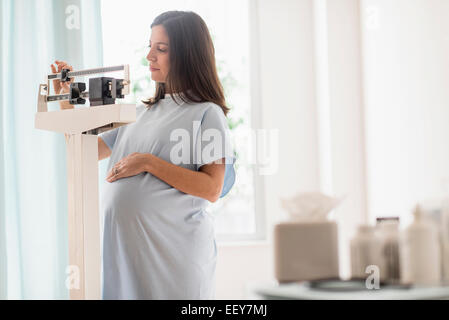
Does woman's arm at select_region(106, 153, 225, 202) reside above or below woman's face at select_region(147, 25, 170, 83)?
below

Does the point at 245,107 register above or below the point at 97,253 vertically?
above

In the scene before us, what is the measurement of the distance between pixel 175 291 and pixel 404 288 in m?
0.47

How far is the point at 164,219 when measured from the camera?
1.04 metres

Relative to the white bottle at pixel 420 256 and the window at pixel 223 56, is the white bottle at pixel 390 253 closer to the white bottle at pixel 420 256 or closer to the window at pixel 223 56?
the white bottle at pixel 420 256

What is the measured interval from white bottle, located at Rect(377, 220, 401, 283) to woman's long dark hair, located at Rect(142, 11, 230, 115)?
52 centimetres

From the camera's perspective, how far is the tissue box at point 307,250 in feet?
2.52

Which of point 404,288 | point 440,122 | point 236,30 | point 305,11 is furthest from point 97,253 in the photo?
point 236,30

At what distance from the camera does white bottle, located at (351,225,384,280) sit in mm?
790

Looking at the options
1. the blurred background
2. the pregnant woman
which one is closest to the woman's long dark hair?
the pregnant woman

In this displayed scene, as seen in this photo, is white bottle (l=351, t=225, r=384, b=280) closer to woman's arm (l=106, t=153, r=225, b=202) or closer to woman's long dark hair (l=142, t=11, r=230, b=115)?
woman's arm (l=106, t=153, r=225, b=202)

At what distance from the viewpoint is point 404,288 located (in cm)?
79

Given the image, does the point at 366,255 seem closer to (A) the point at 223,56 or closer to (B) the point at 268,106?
(B) the point at 268,106
